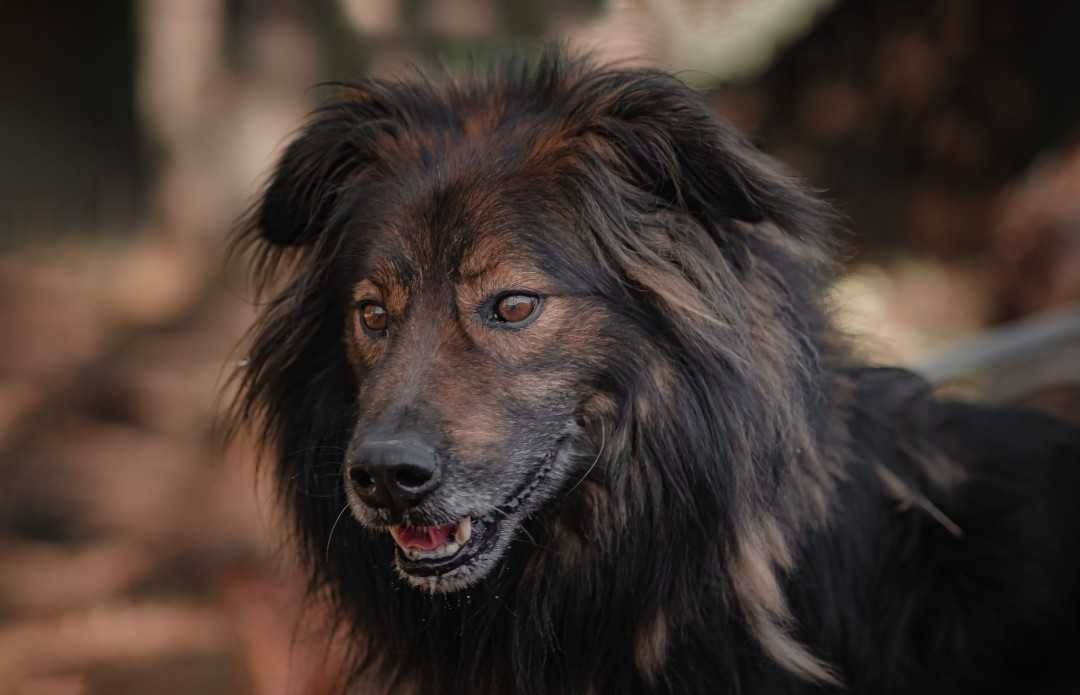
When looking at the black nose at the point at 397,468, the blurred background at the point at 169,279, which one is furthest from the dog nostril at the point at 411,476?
the blurred background at the point at 169,279

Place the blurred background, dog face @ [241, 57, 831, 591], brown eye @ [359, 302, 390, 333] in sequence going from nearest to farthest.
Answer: dog face @ [241, 57, 831, 591], brown eye @ [359, 302, 390, 333], the blurred background

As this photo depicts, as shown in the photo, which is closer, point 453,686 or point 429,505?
point 429,505

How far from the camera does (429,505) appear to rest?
99.7 inches

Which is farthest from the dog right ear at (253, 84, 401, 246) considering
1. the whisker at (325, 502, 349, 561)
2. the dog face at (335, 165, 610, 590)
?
the whisker at (325, 502, 349, 561)

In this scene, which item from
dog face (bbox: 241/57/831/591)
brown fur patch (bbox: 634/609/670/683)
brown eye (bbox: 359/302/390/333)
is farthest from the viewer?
brown eye (bbox: 359/302/390/333)

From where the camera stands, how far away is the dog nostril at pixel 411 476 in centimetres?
246

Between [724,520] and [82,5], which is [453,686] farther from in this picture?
[82,5]

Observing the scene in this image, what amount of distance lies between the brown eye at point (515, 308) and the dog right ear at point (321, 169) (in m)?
0.60

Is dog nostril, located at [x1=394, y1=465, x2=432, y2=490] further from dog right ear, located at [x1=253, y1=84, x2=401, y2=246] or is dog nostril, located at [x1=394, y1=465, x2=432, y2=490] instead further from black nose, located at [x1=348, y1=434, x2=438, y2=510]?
dog right ear, located at [x1=253, y1=84, x2=401, y2=246]

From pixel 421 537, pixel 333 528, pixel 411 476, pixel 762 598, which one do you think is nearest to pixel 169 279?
pixel 333 528

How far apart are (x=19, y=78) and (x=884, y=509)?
5364 millimetres

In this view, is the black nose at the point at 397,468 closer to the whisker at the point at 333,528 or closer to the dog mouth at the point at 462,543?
the dog mouth at the point at 462,543

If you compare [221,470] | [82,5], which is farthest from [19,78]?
[221,470]

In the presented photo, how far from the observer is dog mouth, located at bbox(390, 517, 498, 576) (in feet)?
8.68
